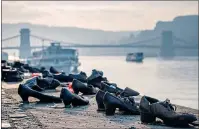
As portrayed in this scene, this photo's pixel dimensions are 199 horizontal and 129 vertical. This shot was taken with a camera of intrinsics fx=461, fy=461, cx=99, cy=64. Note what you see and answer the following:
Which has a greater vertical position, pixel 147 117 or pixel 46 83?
pixel 46 83

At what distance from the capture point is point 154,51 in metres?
196

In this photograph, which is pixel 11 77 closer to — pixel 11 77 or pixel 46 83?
pixel 11 77

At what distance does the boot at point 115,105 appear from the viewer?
11656 mm

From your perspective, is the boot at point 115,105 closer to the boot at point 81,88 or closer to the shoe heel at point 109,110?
the shoe heel at point 109,110

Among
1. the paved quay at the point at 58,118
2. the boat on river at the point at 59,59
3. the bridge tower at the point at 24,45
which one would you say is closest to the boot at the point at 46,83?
the paved quay at the point at 58,118

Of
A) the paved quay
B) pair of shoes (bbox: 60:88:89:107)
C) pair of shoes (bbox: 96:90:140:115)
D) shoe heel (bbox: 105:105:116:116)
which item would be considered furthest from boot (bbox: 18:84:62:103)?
shoe heel (bbox: 105:105:116:116)

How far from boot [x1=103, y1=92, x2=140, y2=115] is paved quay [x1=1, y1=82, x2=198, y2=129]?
0.63 feet

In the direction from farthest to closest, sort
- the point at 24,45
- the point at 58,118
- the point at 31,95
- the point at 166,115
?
the point at 24,45 → the point at 31,95 → the point at 58,118 → the point at 166,115

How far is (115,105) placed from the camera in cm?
1170

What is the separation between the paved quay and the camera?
1001 centimetres

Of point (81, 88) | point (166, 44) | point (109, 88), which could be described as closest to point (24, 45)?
point (166, 44)

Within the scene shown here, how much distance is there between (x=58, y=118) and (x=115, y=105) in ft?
4.98

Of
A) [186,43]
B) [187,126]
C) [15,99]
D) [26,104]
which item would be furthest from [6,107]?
[186,43]

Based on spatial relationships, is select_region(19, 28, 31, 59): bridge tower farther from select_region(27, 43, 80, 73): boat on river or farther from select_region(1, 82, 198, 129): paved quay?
select_region(1, 82, 198, 129): paved quay
